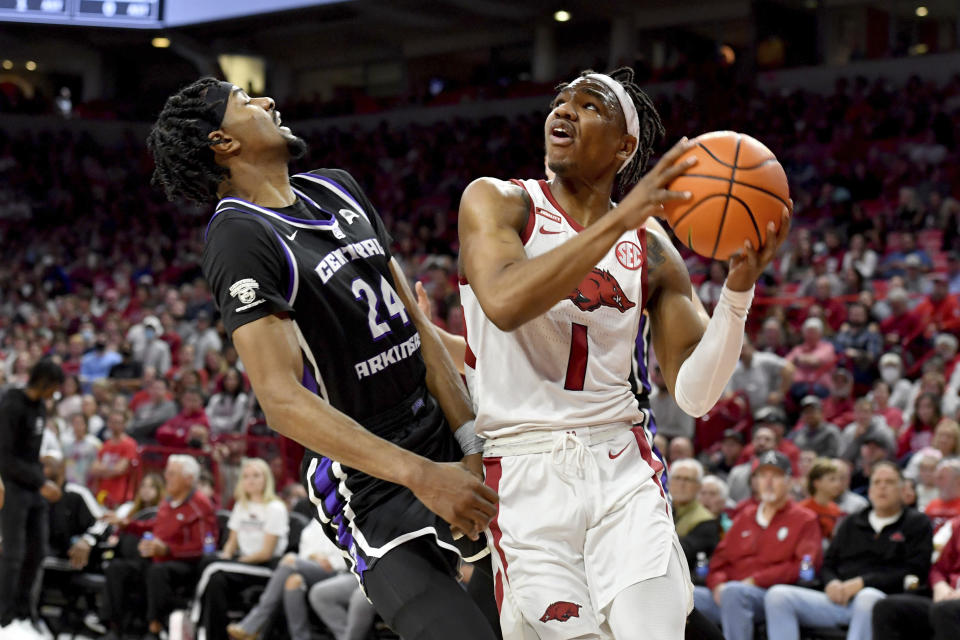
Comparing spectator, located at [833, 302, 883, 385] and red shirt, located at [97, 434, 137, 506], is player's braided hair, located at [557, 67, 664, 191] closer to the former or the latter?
spectator, located at [833, 302, 883, 385]

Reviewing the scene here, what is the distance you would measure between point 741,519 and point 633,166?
4.47m

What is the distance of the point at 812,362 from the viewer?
1085cm

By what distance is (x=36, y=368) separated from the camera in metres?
8.18

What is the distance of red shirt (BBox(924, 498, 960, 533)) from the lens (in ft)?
24.7

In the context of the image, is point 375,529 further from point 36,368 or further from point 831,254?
point 831,254

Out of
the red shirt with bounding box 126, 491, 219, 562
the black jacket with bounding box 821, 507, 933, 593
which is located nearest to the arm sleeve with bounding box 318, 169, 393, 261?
the black jacket with bounding box 821, 507, 933, 593

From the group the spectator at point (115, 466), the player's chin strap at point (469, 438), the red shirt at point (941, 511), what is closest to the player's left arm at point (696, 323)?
the player's chin strap at point (469, 438)

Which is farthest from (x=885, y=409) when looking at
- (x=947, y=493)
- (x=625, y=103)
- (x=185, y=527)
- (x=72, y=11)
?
(x=72, y=11)

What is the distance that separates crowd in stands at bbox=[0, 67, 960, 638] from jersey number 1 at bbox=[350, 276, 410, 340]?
14.8ft

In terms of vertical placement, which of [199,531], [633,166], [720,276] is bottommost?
[199,531]

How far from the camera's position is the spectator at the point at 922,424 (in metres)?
9.15

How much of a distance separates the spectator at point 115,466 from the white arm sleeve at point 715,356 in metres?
9.07

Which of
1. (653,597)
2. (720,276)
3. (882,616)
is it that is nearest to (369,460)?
(653,597)

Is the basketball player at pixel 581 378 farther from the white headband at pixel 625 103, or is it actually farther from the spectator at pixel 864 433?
the spectator at pixel 864 433
